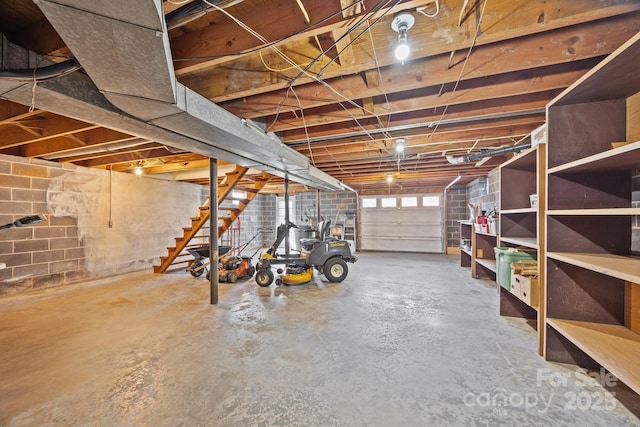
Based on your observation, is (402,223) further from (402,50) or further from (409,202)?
(402,50)

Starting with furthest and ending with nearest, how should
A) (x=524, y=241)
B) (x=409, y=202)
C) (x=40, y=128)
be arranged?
(x=409, y=202), (x=40, y=128), (x=524, y=241)

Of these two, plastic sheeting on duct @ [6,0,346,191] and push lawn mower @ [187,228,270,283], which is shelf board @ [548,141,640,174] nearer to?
plastic sheeting on duct @ [6,0,346,191]

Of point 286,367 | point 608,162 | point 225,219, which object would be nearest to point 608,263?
point 608,162

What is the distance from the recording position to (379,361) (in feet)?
6.16

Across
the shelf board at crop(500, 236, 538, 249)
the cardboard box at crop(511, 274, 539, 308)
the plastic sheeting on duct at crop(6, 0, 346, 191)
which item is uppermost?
the plastic sheeting on duct at crop(6, 0, 346, 191)

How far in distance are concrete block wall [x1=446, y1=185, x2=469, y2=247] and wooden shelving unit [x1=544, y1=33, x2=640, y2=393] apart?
572cm

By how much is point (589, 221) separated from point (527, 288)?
26.3 inches

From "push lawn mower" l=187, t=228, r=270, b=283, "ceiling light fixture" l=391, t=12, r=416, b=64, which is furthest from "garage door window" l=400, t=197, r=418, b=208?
"ceiling light fixture" l=391, t=12, r=416, b=64

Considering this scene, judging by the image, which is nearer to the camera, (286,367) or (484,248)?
(286,367)

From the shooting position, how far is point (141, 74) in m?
1.27

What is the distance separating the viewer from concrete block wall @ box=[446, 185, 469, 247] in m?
7.16

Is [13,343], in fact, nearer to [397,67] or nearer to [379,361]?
[379,361]

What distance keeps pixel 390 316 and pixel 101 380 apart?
8.14 ft

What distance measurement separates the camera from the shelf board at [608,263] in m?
1.15
